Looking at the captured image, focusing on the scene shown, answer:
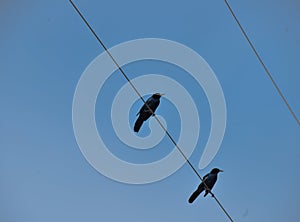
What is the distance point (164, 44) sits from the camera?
1.58m

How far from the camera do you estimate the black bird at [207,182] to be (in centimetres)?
160

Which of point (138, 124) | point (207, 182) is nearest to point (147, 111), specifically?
point (138, 124)

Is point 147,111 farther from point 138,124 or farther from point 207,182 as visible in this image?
point 207,182

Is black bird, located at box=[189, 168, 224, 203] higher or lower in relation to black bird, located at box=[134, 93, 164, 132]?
lower

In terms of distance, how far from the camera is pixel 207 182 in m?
1.60

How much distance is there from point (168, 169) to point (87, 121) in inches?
14.4

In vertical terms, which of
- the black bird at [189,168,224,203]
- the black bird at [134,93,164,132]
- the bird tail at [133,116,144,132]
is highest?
the black bird at [134,93,164,132]

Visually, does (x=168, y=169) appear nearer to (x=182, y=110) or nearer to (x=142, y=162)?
(x=142, y=162)

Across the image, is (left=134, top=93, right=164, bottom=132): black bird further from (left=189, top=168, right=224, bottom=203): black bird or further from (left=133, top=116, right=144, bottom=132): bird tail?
(left=189, top=168, right=224, bottom=203): black bird

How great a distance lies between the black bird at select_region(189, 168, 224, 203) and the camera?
1.60 m

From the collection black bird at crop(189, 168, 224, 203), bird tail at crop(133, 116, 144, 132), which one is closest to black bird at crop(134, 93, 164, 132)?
bird tail at crop(133, 116, 144, 132)

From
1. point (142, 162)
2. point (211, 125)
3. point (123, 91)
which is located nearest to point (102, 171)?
point (142, 162)

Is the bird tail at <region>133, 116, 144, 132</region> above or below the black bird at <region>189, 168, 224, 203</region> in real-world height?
above

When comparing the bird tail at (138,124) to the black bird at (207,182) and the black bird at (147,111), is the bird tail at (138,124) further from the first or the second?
the black bird at (207,182)
